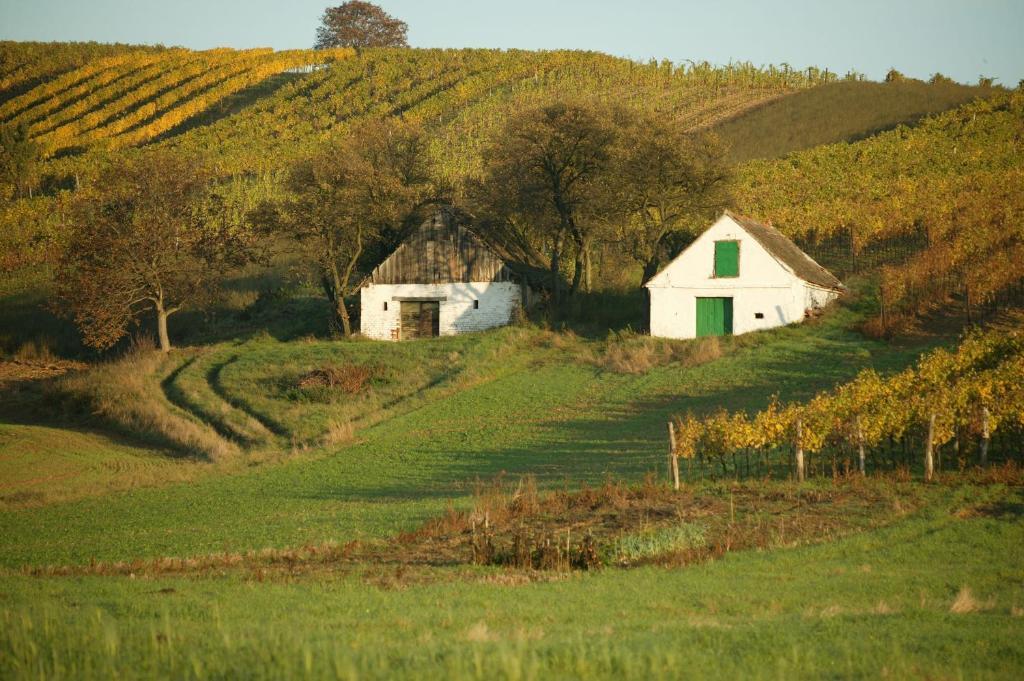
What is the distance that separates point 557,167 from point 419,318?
11173 mm

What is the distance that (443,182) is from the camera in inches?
2301

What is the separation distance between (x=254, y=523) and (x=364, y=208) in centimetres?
3348

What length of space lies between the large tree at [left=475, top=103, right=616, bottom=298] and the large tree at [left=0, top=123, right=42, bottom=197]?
56.9m

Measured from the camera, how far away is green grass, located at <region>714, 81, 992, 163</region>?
277 ft

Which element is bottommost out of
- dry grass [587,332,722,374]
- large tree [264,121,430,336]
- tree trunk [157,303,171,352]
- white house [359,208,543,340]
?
dry grass [587,332,722,374]

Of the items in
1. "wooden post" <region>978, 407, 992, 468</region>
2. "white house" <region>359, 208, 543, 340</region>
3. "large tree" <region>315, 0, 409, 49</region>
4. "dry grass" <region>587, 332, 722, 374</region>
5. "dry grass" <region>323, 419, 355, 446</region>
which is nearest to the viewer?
"wooden post" <region>978, 407, 992, 468</region>

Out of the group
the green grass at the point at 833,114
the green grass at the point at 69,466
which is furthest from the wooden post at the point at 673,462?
the green grass at the point at 833,114

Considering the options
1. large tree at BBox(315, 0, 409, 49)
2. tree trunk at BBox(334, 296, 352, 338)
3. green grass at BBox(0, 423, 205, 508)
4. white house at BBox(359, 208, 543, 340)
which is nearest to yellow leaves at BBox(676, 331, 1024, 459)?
green grass at BBox(0, 423, 205, 508)

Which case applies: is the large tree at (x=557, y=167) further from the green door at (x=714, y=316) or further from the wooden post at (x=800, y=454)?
the wooden post at (x=800, y=454)

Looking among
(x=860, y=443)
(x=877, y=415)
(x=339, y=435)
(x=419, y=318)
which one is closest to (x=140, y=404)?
(x=339, y=435)

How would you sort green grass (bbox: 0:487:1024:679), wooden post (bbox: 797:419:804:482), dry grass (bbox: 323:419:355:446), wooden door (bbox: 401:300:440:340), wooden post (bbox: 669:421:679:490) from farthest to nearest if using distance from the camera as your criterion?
1. wooden door (bbox: 401:300:440:340)
2. dry grass (bbox: 323:419:355:446)
3. wooden post (bbox: 797:419:804:482)
4. wooden post (bbox: 669:421:679:490)
5. green grass (bbox: 0:487:1024:679)

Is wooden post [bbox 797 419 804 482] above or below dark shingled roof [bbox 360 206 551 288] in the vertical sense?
below

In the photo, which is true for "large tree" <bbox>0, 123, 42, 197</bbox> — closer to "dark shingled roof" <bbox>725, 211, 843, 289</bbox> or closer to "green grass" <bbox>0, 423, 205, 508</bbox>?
"green grass" <bbox>0, 423, 205, 508</bbox>

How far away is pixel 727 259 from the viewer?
44.8 metres
